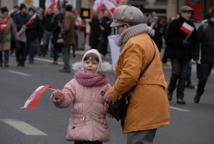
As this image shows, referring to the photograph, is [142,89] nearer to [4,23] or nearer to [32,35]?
[4,23]

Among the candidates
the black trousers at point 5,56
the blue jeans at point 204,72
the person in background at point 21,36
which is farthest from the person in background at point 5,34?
the blue jeans at point 204,72

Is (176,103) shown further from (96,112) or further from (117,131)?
(96,112)

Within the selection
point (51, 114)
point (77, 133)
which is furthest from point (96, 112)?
point (51, 114)

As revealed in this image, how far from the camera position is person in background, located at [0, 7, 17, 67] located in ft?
78.2

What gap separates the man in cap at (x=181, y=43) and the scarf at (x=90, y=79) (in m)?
7.97

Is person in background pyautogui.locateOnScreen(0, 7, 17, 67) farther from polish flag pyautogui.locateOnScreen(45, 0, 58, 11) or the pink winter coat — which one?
the pink winter coat

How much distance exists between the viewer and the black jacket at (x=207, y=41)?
1509cm

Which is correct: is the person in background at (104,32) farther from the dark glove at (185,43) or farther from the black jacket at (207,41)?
the dark glove at (185,43)

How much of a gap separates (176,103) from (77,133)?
8.74 meters

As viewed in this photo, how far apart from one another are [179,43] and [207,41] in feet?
1.74

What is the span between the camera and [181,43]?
1497 centimetres

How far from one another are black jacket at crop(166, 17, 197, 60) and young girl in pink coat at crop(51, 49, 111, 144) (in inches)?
314

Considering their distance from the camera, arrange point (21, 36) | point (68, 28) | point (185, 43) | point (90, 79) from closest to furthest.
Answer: point (90, 79)
point (185, 43)
point (68, 28)
point (21, 36)

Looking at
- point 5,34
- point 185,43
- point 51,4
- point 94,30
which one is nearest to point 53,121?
Result: point 185,43
